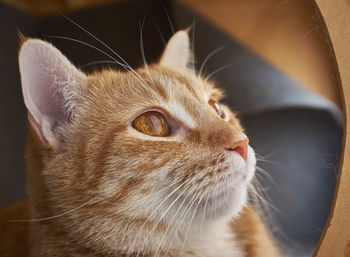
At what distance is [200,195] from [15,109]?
45 cm

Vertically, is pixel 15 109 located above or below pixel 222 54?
below

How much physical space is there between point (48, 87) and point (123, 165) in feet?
0.75

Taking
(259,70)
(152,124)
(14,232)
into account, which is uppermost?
(259,70)

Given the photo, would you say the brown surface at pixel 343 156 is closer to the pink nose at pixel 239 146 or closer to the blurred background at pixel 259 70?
the blurred background at pixel 259 70

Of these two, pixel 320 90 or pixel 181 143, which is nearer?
pixel 181 143

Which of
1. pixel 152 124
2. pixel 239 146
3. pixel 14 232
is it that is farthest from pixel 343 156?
pixel 14 232

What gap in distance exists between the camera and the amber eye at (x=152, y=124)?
2.57 feet

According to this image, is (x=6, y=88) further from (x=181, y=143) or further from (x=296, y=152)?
(x=296, y=152)

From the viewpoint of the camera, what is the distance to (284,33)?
875mm

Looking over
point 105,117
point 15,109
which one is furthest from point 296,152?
point 15,109

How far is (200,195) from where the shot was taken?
0.74m

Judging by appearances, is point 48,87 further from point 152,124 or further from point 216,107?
point 216,107

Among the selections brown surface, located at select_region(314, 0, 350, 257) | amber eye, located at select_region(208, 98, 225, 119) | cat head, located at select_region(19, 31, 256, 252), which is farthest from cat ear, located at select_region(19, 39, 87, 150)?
brown surface, located at select_region(314, 0, 350, 257)

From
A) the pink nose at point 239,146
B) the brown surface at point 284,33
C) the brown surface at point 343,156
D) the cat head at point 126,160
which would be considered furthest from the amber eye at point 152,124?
the brown surface at point 343,156
